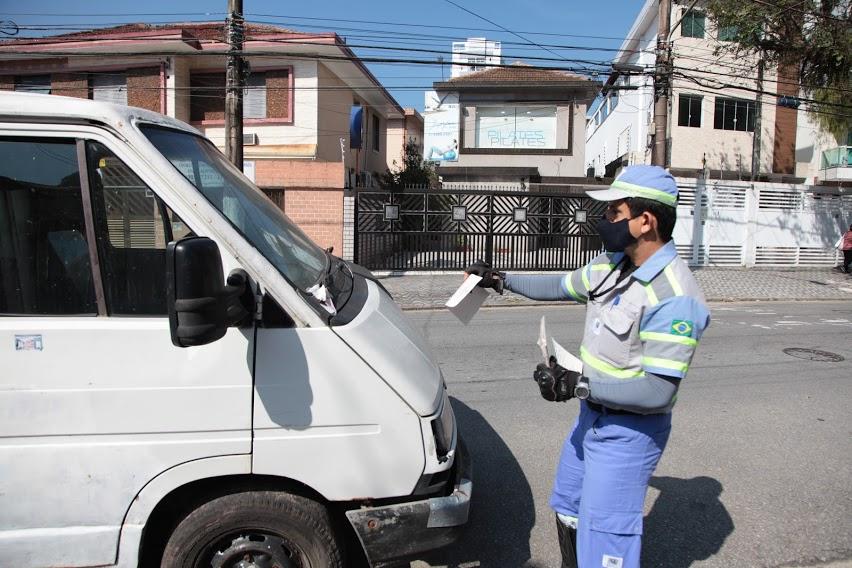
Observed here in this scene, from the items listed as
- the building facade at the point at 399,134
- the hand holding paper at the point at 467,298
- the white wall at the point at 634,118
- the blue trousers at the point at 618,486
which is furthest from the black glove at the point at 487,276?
the building facade at the point at 399,134

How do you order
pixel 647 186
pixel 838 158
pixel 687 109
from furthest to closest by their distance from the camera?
pixel 838 158, pixel 687 109, pixel 647 186

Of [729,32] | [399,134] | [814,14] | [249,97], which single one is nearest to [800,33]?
[814,14]

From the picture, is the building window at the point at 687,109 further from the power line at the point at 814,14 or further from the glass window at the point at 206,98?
the glass window at the point at 206,98

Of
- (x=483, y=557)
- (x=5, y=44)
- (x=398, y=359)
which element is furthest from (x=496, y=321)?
(x=5, y=44)

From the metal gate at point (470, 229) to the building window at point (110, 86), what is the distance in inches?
379

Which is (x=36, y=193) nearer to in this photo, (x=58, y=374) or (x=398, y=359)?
(x=58, y=374)

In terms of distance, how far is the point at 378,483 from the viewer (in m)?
2.26

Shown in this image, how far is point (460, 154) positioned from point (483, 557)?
86.7ft

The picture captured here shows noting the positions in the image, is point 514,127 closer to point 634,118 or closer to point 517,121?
point 517,121

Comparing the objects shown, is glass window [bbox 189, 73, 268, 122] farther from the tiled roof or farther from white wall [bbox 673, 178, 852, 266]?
white wall [bbox 673, 178, 852, 266]

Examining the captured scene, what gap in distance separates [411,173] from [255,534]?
27.6 m

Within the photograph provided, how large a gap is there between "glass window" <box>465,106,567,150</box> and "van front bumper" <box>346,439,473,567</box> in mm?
27089

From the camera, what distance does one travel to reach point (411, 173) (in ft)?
95.3

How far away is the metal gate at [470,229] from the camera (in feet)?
52.1
